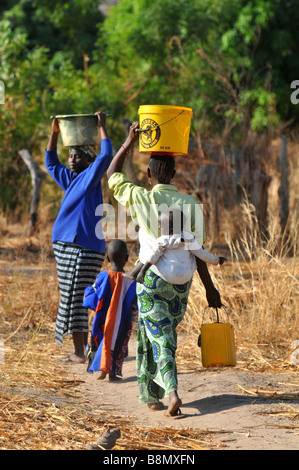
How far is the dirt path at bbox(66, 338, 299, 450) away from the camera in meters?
3.64

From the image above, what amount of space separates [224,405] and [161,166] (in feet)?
4.86

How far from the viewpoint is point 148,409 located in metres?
4.32

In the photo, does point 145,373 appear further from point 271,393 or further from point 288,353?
point 288,353

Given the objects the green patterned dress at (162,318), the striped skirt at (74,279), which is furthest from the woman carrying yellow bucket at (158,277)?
the striped skirt at (74,279)

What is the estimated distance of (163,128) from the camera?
392 centimetres

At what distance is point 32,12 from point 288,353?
22.1 metres

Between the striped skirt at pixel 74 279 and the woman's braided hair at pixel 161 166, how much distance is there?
1.45 m

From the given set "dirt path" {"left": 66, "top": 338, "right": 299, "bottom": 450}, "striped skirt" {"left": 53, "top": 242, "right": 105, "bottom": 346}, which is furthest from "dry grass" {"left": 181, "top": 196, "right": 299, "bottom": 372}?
"striped skirt" {"left": 53, "top": 242, "right": 105, "bottom": 346}

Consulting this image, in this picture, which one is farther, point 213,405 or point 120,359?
point 120,359

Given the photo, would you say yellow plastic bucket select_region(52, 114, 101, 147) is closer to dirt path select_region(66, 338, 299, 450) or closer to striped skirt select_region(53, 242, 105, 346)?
striped skirt select_region(53, 242, 105, 346)

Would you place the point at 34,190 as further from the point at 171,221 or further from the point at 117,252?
the point at 171,221

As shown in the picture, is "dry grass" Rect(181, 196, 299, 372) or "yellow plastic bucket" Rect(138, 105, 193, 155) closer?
"yellow plastic bucket" Rect(138, 105, 193, 155)

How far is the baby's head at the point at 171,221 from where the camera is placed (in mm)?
3945
